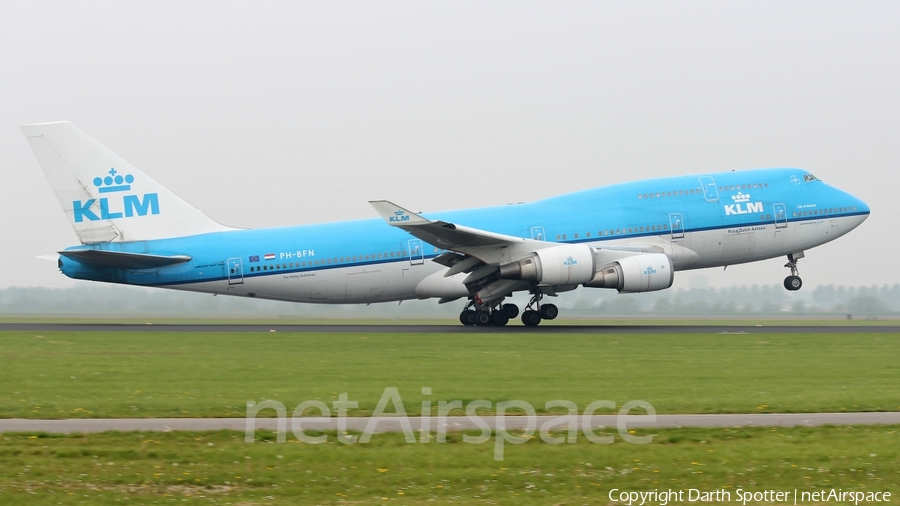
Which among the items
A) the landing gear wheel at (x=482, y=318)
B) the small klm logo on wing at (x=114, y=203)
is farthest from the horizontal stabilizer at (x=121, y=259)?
the landing gear wheel at (x=482, y=318)

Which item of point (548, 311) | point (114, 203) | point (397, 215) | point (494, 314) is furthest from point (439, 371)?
point (114, 203)

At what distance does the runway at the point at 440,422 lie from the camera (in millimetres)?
14141

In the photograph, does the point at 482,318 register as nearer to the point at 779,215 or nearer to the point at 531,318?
the point at 531,318

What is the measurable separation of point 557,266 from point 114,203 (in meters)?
16.9

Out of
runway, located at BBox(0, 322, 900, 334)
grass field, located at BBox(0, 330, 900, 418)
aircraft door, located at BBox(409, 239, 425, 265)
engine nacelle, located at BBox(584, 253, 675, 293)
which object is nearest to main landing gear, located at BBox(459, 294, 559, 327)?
runway, located at BBox(0, 322, 900, 334)

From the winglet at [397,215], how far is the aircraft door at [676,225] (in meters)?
9.95

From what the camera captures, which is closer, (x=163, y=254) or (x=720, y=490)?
(x=720, y=490)

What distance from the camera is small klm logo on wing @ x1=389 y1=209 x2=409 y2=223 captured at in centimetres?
3241

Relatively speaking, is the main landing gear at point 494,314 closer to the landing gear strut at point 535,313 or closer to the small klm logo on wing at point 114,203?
the landing gear strut at point 535,313

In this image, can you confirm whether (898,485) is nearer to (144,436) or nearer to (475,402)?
(475,402)

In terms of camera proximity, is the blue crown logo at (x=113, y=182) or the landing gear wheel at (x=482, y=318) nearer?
the blue crown logo at (x=113, y=182)

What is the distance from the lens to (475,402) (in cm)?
1661

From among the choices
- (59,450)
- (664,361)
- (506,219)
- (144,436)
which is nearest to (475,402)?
(144,436)

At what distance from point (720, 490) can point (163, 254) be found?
28619 millimetres
